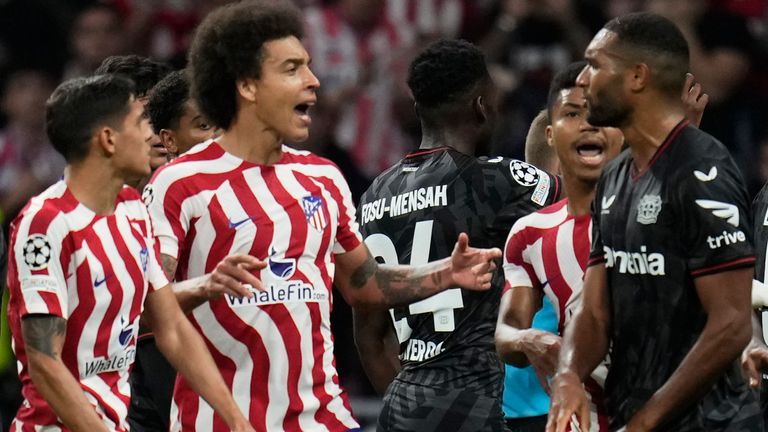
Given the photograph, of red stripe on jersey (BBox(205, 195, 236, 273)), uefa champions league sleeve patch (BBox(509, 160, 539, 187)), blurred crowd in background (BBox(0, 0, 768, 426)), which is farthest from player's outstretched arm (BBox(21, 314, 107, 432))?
blurred crowd in background (BBox(0, 0, 768, 426))

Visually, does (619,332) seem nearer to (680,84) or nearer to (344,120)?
(680,84)

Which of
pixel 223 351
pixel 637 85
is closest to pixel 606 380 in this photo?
pixel 637 85

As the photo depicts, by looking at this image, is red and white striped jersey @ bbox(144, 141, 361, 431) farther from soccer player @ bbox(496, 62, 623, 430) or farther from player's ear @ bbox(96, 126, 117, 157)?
soccer player @ bbox(496, 62, 623, 430)

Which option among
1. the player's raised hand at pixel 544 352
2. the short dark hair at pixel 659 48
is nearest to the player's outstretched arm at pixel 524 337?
the player's raised hand at pixel 544 352

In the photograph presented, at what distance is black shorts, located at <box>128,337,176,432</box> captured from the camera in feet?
21.4

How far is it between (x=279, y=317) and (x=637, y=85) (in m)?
1.47

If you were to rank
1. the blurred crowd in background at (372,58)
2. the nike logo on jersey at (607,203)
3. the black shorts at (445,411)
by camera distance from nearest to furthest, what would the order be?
the nike logo on jersey at (607,203)
the black shorts at (445,411)
the blurred crowd in background at (372,58)

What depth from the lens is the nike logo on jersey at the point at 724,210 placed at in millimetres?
4625

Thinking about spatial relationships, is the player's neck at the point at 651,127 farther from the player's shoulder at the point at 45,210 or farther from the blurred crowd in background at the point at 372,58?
the blurred crowd in background at the point at 372,58

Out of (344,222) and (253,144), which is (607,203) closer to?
(344,222)

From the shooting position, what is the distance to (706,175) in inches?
185

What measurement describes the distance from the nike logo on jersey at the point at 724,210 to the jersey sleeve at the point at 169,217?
5.95ft

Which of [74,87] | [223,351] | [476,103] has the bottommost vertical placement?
[223,351]

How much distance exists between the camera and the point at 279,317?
17.5 feet
